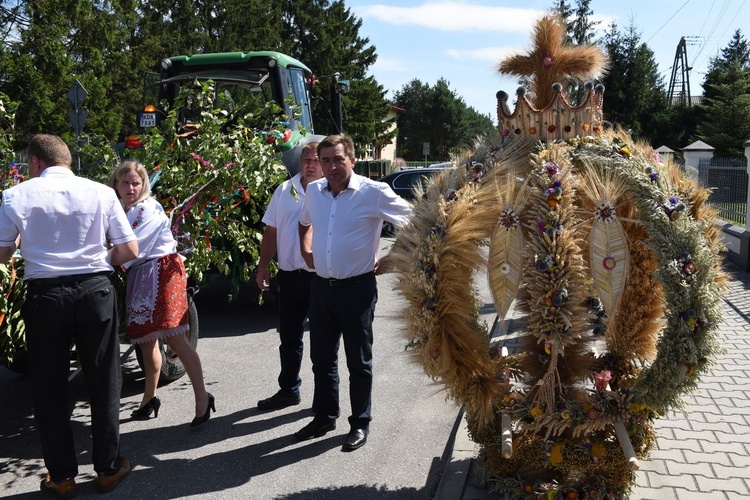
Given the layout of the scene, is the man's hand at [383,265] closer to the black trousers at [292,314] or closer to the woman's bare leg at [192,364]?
the black trousers at [292,314]

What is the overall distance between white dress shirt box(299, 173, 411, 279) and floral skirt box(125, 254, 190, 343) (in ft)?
3.39

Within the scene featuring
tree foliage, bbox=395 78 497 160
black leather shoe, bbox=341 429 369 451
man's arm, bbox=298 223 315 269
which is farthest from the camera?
tree foliage, bbox=395 78 497 160

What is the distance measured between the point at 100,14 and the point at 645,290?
25.7m

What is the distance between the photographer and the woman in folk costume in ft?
14.4

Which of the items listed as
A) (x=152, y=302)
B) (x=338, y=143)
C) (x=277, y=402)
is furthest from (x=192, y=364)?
(x=338, y=143)

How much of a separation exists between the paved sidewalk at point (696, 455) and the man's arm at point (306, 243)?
1573mm

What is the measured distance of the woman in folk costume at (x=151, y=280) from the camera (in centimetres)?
438

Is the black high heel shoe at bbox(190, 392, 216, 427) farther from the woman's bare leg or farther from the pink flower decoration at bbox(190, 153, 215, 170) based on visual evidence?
the pink flower decoration at bbox(190, 153, 215, 170)

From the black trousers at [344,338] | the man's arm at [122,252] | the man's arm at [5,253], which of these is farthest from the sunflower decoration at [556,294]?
the man's arm at [5,253]

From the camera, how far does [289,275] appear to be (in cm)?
499

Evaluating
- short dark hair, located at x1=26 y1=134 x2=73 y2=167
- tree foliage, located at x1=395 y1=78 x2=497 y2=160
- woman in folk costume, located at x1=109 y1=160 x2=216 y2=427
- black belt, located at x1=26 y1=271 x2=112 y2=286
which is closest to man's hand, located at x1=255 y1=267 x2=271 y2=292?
woman in folk costume, located at x1=109 y1=160 x2=216 y2=427

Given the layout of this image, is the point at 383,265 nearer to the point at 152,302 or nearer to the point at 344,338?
the point at 344,338

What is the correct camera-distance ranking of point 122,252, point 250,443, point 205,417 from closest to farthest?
point 122,252 < point 250,443 < point 205,417

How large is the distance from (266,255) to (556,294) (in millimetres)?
2701
